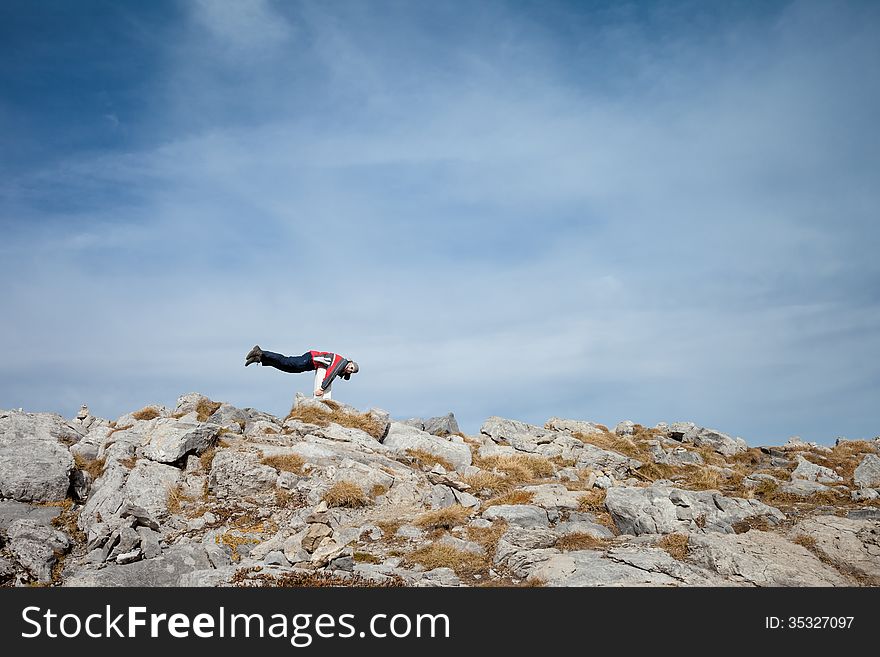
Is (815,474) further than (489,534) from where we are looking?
Yes

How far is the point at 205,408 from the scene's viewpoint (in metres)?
27.3

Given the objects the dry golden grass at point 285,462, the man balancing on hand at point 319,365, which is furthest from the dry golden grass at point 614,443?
the dry golden grass at point 285,462

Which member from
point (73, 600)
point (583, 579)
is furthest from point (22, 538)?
point (583, 579)

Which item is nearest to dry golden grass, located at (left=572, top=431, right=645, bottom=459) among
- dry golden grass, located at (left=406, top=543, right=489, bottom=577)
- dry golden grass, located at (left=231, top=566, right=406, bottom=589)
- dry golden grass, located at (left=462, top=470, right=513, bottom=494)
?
dry golden grass, located at (left=462, top=470, right=513, bottom=494)

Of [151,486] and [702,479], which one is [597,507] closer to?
[702,479]

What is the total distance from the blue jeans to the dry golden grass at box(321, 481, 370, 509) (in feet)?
29.5

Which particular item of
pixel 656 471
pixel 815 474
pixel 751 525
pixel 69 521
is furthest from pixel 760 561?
pixel 69 521

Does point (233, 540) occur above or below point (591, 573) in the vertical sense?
above

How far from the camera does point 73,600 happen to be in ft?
36.4

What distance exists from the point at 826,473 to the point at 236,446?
26427 millimetres

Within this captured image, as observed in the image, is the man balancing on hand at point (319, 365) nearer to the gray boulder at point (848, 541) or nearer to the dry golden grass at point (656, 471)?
the dry golden grass at point (656, 471)

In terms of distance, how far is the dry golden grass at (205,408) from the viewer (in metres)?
26.6

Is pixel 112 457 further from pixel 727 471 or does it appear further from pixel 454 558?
pixel 727 471

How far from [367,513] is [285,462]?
4050 mm
